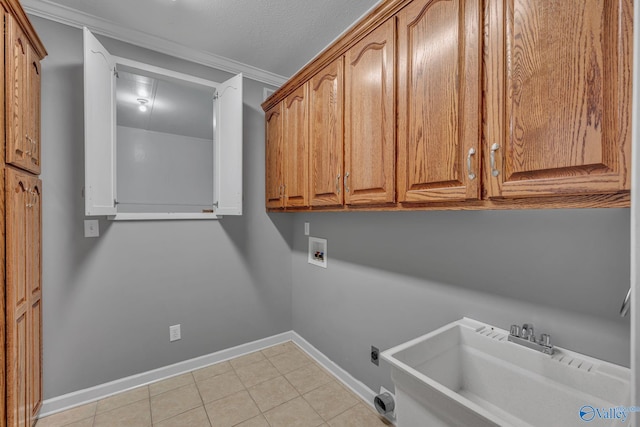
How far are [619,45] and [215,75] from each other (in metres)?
2.54

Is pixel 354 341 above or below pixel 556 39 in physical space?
below

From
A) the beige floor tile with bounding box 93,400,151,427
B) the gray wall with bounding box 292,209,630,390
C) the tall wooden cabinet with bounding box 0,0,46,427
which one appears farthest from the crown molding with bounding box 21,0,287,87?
the beige floor tile with bounding box 93,400,151,427

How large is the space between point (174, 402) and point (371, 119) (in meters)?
2.27

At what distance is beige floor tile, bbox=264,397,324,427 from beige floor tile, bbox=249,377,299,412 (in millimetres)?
53

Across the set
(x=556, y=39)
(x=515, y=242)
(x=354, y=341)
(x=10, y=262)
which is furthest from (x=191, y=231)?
(x=556, y=39)

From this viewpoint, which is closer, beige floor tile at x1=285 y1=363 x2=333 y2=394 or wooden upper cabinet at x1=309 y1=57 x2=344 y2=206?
wooden upper cabinet at x1=309 y1=57 x2=344 y2=206

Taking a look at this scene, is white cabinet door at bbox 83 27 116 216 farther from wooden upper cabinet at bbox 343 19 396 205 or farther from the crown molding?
wooden upper cabinet at bbox 343 19 396 205

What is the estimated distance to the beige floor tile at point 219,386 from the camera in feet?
6.63

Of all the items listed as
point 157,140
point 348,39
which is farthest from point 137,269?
point 157,140

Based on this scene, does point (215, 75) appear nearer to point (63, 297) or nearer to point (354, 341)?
point (63, 297)

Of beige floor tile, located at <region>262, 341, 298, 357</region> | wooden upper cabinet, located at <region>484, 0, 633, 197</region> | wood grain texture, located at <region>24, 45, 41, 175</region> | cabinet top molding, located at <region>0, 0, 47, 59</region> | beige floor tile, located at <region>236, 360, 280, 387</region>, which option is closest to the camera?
wooden upper cabinet, located at <region>484, 0, 633, 197</region>

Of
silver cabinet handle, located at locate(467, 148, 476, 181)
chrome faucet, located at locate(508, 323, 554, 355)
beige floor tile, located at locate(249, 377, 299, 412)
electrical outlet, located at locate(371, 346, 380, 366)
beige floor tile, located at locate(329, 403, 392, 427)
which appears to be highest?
silver cabinet handle, located at locate(467, 148, 476, 181)

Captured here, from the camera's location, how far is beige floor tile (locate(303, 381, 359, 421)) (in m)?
1.87

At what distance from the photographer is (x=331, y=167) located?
5.82ft
